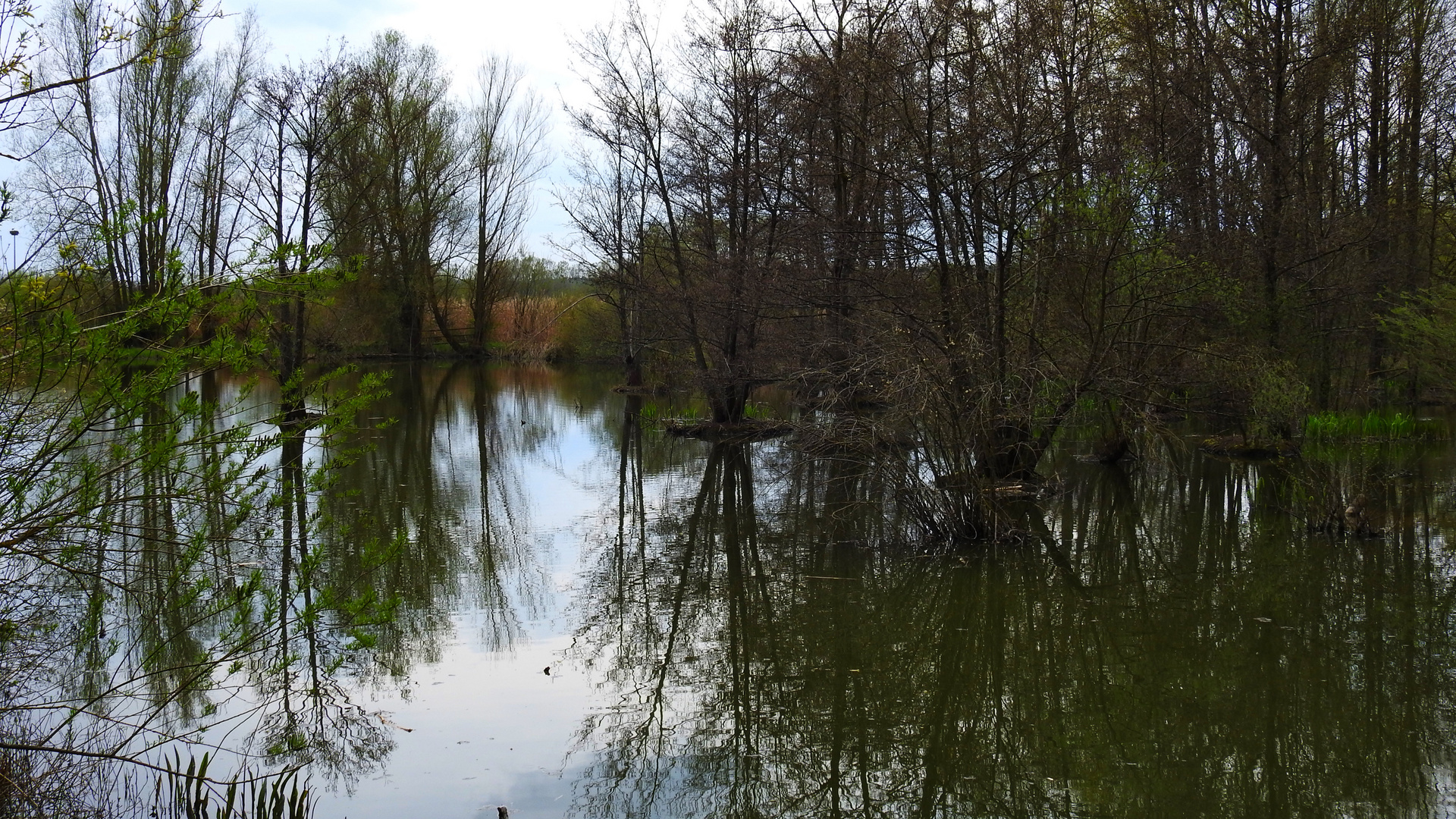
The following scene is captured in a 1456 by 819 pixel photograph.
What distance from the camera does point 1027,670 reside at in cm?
643

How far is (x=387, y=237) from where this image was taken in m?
40.3

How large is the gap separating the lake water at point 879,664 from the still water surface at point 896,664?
0.08 feet

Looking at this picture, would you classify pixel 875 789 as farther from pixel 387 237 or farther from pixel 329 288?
pixel 387 237

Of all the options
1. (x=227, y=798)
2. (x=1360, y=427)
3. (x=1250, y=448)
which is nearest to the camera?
(x=227, y=798)

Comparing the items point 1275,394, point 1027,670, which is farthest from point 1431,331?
point 1027,670

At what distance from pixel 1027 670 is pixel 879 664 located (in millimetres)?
866

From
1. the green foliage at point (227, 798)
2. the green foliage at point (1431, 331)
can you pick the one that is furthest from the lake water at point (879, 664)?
the green foliage at point (1431, 331)

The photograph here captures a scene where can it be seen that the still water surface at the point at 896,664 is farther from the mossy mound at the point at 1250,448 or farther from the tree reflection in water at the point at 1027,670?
the mossy mound at the point at 1250,448

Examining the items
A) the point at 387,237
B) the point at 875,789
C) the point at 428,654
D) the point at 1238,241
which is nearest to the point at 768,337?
the point at 1238,241

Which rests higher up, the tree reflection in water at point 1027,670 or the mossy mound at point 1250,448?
the mossy mound at point 1250,448

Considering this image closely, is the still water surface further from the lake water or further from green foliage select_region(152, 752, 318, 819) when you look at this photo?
green foliage select_region(152, 752, 318, 819)

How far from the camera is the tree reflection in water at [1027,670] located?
4.82 meters

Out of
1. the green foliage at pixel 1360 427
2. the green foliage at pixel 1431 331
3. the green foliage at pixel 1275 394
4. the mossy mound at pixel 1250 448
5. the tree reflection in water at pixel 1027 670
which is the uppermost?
the green foliage at pixel 1431 331

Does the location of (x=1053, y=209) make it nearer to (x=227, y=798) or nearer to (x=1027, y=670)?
(x=1027, y=670)
